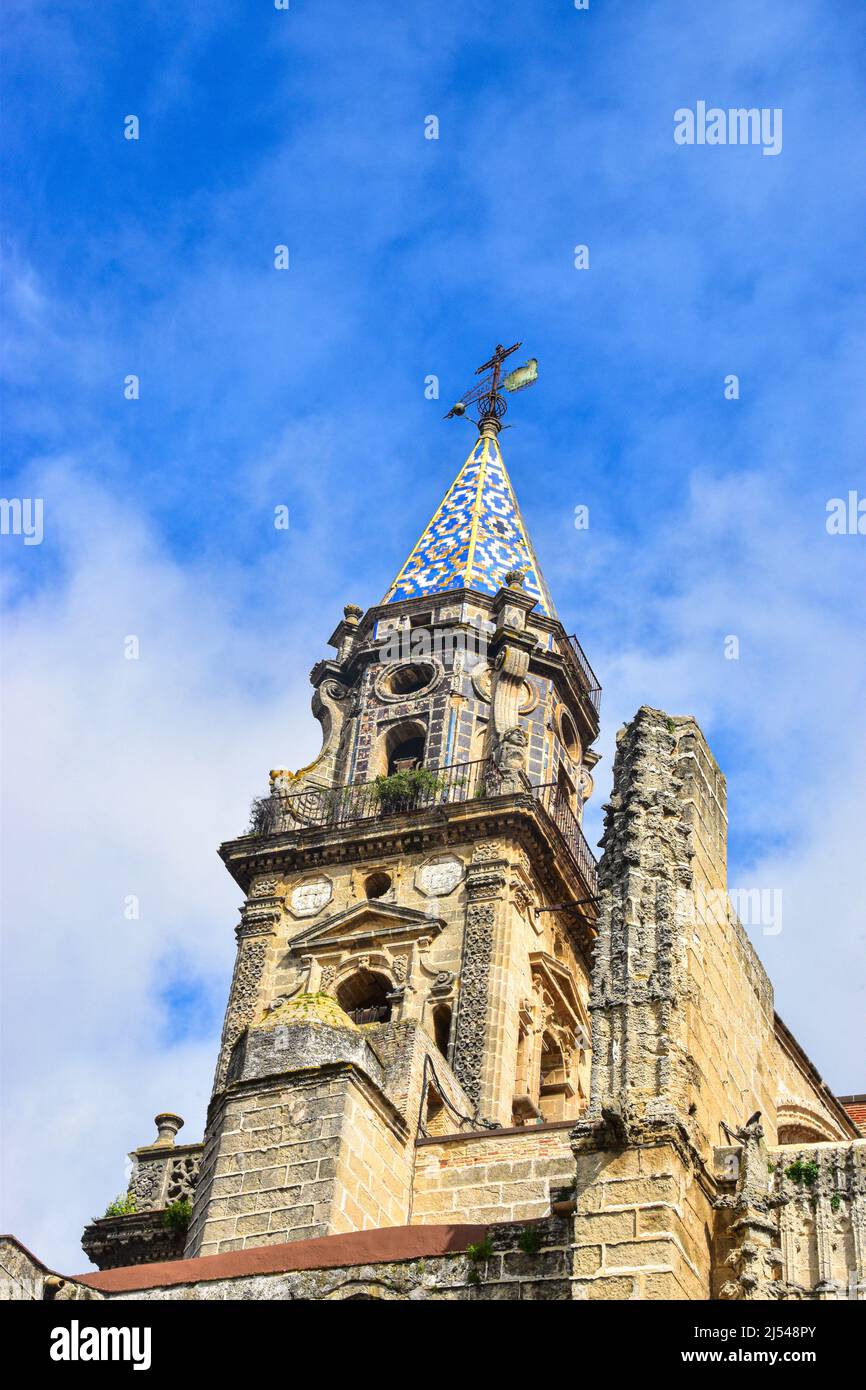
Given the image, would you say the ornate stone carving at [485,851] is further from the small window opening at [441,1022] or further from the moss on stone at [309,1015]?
the moss on stone at [309,1015]

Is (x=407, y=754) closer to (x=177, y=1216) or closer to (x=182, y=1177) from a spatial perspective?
(x=182, y=1177)

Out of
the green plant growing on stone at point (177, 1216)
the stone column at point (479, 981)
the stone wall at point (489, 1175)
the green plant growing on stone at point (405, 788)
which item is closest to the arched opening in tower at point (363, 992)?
the stone column at point (479, 981)

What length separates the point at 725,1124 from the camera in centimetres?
1473

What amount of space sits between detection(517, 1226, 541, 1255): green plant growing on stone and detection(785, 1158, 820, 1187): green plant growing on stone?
6.10ft

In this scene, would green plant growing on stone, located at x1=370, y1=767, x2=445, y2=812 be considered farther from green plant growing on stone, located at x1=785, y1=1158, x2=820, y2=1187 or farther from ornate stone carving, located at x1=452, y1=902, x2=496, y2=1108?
green plant growing on stone, located at x1=785, y1=1158, x2=820, y2=1187

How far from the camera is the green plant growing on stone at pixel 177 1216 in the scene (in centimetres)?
2650

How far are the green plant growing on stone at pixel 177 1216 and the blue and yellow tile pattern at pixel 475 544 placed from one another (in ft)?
47.3

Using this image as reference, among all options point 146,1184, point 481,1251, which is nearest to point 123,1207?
point 146,1184

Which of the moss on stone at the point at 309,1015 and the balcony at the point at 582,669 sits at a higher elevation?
the balcony at the point at 582,669

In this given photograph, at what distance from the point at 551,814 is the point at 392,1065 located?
12.6 m

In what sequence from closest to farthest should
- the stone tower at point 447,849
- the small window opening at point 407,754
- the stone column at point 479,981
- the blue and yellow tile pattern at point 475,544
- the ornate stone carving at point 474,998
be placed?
the stone column at point 479,981, the ornate stone carving at point 474,998, the stone tower at point 447,849, the small window opening at point 407,754, the blue and yellow tile pattern at point 475,544

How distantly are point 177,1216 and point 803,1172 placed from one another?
14379 millimetres

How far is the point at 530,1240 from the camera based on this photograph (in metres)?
13.9
